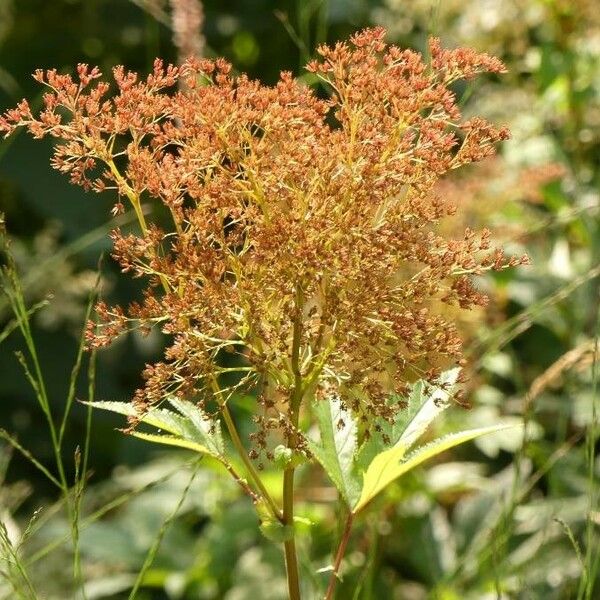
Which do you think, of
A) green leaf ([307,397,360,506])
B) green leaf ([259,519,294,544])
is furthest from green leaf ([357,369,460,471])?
green leaf ([259,519,294,544])

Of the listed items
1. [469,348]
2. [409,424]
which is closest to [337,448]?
[409,424]

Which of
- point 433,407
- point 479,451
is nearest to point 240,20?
point 479,451

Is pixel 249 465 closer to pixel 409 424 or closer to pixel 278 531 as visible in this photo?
pixel 278 531

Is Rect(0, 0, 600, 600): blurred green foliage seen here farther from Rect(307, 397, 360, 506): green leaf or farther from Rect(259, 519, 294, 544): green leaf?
Rect(259, 519, 294, 544): green leaf

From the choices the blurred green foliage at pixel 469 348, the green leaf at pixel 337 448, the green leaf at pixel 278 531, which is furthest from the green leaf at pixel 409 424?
the blurred green foliage at pixel 469 348

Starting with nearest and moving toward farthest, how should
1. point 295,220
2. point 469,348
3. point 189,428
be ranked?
1. point 295,220
2. point 189,428
3. point 469,348
